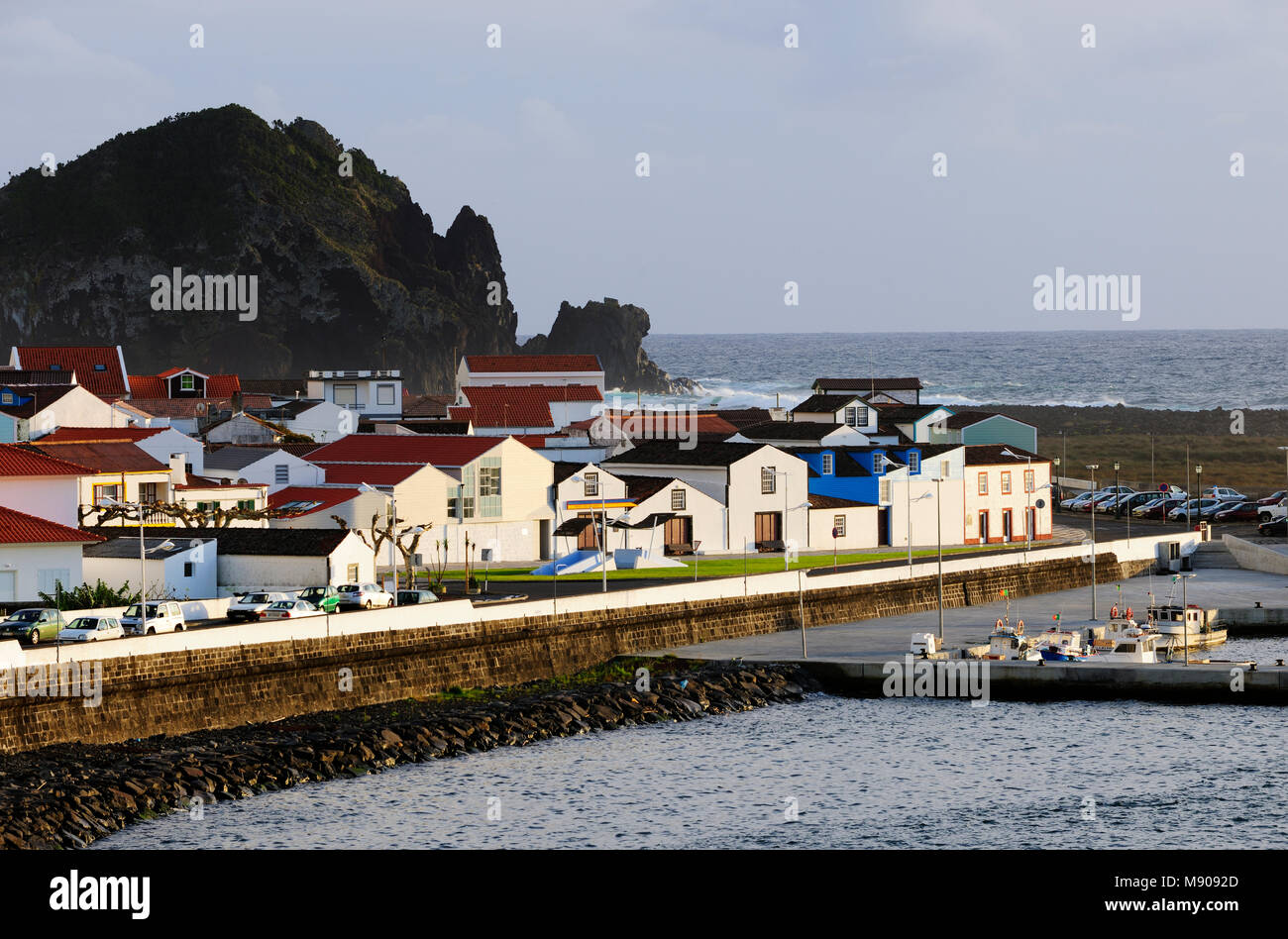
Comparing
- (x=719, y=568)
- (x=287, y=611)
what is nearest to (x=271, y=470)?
(x=719, y=568)

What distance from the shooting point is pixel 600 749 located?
41781mm

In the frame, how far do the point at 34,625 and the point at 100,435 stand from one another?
3682 cm

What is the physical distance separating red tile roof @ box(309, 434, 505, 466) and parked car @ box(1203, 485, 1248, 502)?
4693 cm

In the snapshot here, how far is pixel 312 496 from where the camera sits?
2662 inches

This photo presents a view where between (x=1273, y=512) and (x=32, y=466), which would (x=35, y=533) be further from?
(x=1273, y=512)

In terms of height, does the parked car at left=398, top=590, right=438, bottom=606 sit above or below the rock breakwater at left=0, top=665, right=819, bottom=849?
above

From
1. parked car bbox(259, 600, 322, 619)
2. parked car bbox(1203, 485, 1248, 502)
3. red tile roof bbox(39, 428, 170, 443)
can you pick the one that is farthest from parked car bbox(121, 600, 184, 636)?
parked car bbox(1203, 485, 1248, 502)

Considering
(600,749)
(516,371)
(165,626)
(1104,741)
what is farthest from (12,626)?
(516,371)

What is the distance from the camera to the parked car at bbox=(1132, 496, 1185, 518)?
93.4 meters

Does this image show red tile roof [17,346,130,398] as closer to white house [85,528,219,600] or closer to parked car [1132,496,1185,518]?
white house [85,528,219,600]
